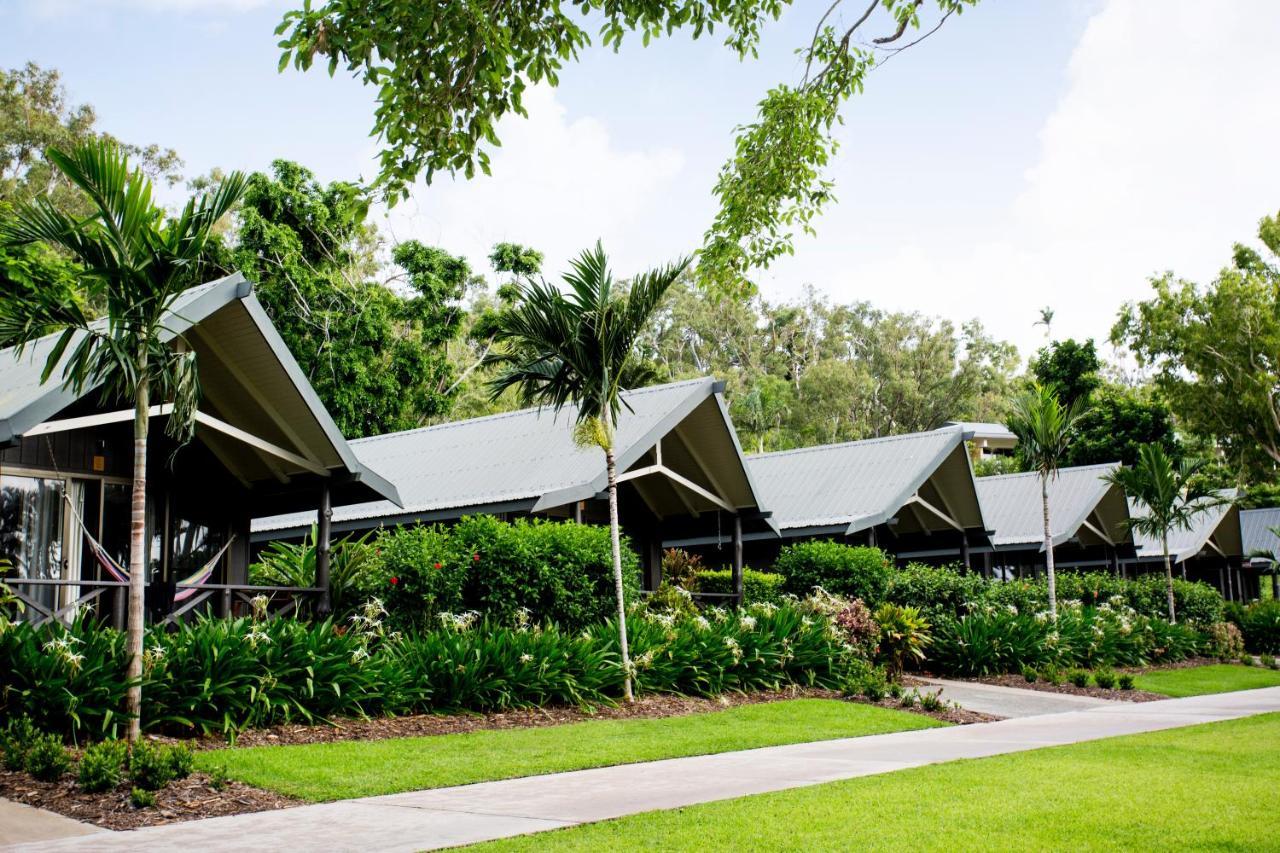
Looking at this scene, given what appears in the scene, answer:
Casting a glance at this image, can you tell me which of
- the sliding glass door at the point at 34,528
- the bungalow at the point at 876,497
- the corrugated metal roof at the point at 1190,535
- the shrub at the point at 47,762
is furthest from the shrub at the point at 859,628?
the corrugated metal roof at the point at 1190,535

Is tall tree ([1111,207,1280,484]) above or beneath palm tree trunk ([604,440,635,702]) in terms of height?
above

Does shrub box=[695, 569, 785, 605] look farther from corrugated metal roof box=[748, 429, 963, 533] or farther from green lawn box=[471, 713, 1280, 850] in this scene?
green lawn box=[471, 713, 1280, 850]

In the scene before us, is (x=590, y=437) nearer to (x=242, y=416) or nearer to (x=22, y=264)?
(x=242, y=416)

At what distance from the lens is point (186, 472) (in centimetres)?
1622

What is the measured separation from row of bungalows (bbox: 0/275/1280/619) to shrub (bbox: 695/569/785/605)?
65cm

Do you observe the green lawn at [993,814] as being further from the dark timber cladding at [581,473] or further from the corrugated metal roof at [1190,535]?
the corrugated metal roof at [1190,535]

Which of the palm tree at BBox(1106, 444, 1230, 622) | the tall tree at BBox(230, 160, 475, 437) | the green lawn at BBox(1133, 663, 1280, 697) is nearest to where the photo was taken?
the green lawn at BBox(1133, 663, 1280, 697)

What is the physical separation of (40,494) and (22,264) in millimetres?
5318

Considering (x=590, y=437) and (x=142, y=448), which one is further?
(x=590, y=437)

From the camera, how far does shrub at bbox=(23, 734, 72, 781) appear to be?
27.1 ft

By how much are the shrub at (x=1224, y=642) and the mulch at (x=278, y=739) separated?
1482 cm

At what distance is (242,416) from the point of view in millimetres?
15016

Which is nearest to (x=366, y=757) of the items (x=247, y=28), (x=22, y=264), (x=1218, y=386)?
(x=247, y=28)

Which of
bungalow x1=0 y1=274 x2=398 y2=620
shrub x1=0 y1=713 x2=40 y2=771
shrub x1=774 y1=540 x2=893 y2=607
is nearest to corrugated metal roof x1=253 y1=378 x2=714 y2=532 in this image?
bungalow x1=0 y1=274 x2=398 y2=620
